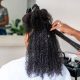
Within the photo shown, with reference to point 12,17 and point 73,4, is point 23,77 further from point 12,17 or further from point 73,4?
point 73,4

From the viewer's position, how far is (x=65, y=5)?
220 centimetres

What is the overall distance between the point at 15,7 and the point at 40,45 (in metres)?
1.03

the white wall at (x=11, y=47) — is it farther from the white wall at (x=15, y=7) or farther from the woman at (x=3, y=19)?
the white wall at (x=15, y=7)

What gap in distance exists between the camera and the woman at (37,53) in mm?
1174

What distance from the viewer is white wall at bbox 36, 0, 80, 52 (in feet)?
7.11

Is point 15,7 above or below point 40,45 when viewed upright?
above

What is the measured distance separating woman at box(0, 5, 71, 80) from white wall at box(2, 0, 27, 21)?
95 centimetres

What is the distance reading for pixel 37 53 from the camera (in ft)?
3.91

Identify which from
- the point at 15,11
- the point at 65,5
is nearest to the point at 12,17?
the point at 15,11

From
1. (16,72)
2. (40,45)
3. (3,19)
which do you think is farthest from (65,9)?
(16,72)

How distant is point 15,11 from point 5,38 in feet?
0.96

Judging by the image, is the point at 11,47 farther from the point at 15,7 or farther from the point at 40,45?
the point at 40,45

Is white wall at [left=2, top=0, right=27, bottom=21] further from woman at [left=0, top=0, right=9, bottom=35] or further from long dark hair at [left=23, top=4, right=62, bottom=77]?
long dark hair at [left=23, top=4, right=62, bottom=77]

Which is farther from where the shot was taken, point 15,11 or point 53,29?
point 15,11
